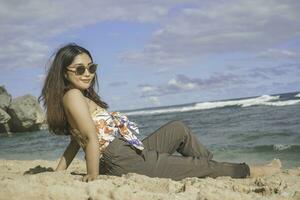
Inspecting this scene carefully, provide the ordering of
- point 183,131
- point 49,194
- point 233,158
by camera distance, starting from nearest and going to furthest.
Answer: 1. point 49,194
2. point 183,131
3. point 233,158

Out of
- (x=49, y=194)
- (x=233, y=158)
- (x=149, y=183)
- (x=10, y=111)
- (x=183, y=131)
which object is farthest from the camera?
(x=10, y=111)

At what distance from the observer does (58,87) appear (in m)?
3.70

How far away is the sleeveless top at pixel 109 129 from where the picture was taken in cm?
367

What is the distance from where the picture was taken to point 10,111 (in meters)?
25.1

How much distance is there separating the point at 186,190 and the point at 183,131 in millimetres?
1185

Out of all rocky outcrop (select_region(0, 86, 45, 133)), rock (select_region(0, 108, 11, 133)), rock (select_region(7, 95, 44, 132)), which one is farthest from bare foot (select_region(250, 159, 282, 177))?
rock (select_region(7, 95, 44, 132))

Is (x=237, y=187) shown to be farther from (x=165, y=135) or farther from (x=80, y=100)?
(x=80, y=100)

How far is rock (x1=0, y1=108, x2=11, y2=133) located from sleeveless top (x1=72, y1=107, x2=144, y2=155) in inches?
845

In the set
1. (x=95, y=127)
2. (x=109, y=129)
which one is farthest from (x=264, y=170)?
(x=95, y=127)

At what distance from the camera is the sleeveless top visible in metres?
3.67

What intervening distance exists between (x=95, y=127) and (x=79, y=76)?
51 cm

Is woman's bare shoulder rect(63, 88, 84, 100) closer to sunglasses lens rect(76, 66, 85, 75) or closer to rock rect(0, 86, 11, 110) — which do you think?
sunglasses lens rect(76, 66, 85, 75)

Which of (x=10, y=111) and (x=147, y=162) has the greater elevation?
(x=147, y=162)

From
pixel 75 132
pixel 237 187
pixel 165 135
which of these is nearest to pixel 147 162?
pixel 165 135
